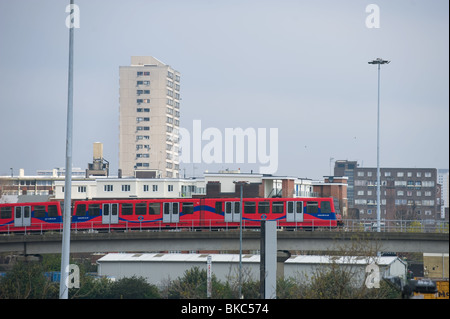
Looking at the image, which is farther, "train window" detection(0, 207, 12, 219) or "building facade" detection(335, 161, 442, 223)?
"building facade" detection(335, 161, 442, 223)

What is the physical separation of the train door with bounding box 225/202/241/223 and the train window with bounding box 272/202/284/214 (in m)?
2.95

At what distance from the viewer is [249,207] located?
61.2m

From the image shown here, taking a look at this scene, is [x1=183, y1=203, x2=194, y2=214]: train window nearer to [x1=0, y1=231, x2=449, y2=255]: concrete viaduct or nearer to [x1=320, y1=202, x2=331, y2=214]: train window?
[x1=0, y1=231, x2=449, y2=255]: concrete viaduct

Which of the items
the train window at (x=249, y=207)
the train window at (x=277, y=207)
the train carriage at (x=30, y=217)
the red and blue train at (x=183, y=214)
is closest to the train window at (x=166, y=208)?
the red and blue train at (x=183, y=214)

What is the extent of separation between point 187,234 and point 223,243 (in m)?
2.83

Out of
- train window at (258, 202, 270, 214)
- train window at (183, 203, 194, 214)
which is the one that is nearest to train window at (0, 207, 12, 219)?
train window at (183, 203, 194, 214)

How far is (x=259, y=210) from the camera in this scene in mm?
60875

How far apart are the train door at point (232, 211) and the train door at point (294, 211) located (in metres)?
4.20

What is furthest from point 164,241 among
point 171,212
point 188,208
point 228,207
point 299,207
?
point 299,207

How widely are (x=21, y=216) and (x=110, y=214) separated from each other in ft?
23.6

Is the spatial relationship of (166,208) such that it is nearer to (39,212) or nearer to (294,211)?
(39,212)

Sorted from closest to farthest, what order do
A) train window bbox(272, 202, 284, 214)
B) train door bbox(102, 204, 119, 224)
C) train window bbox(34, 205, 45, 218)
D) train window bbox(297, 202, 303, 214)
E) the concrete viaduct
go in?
the concrete viaduct, train window bbox(34, 205, 45, 218), train window bbox(297, 202, 303, 214), train window bbox(272, 202, 284, 214), train door bbox(102, 204, 119, 224)

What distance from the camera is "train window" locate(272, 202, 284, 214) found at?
6074 cm
